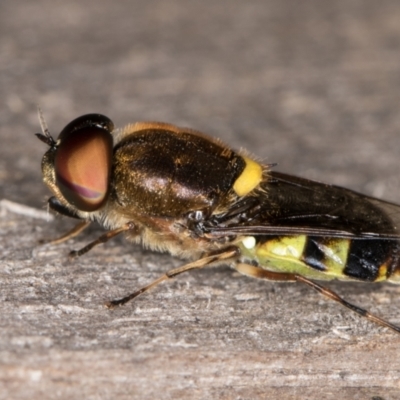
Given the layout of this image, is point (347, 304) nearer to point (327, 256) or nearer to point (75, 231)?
point (327, 256)

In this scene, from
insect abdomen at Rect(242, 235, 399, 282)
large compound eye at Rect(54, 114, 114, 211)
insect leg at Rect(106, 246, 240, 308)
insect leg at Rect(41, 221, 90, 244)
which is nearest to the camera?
insect leg at Rect(106, 246, 240, 308)

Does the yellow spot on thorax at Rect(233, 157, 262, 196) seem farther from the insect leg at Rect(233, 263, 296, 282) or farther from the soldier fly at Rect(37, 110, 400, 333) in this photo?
the insect leg at Rect(233, 263, 296, 282)

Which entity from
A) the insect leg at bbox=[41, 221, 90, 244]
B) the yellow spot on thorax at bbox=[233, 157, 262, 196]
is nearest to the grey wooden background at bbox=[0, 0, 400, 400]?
the insect leg at bbox=[41, 221, 90, 244]

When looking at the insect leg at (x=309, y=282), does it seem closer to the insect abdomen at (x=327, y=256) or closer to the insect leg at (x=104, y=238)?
the insect abdomen at (x=327, y=256)

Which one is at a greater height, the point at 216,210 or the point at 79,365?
the point at 216,210

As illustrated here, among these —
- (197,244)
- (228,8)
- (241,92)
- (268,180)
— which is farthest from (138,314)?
(228,8)

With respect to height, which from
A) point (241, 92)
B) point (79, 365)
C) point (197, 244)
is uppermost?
point (241, 92)

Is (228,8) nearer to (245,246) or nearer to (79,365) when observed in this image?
(245,246)
